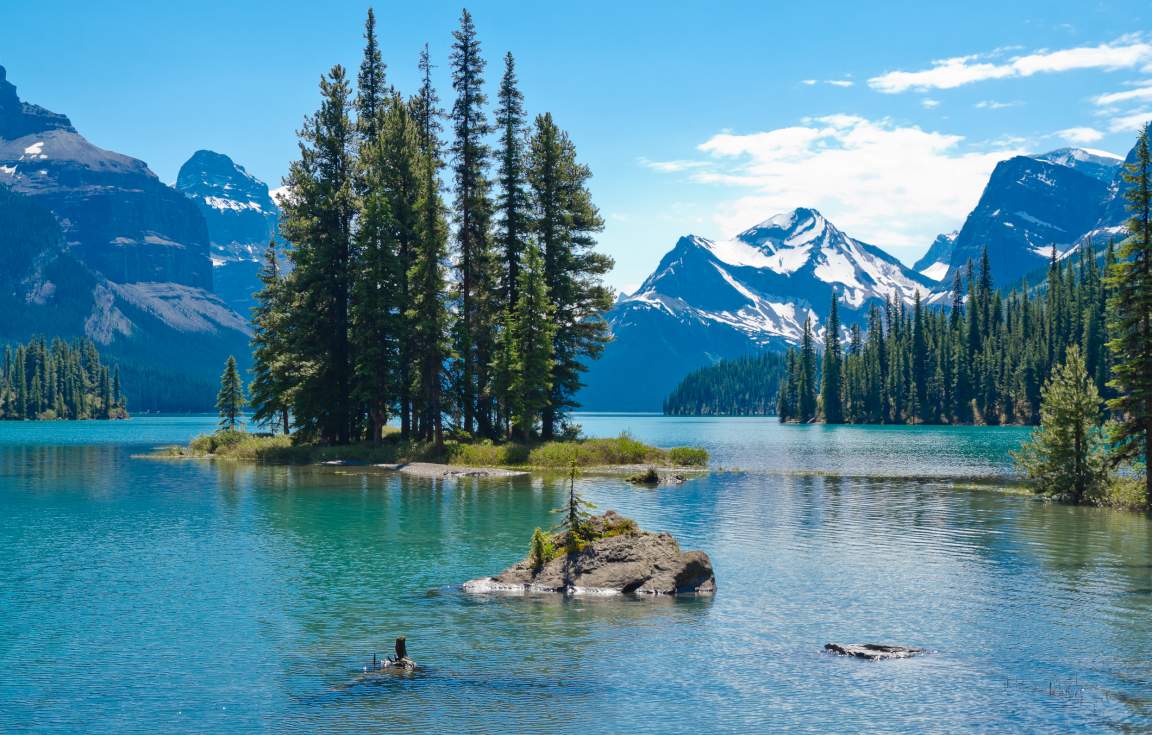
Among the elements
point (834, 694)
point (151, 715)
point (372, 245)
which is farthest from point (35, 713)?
point (372, 245)

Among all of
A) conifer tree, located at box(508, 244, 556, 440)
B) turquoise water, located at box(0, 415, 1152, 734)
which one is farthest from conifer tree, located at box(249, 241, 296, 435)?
turquoise water, located at box(0, 415, 1152, 734)

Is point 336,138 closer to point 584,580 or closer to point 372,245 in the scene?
point 372,245

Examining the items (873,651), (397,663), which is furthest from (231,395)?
(873,651)

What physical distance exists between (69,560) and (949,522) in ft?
114

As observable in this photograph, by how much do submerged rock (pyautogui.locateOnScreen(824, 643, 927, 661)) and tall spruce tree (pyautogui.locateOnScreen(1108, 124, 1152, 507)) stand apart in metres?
31.5

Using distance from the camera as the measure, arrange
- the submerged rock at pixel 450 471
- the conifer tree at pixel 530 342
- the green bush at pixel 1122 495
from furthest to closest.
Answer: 1. the conifer tree at pixel 530 342
2. the submerged rock at pixel 450 471
3. the green bush at pixel 1122 495

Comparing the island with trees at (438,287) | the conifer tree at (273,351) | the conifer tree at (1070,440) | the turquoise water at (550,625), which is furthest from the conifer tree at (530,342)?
the conifer tree at (1070,440)

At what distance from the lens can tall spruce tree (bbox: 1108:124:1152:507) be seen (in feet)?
145

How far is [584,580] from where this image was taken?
85.1 feet

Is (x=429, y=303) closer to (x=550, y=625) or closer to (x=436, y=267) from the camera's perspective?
(x=436, y=267)

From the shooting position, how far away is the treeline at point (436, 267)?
66938mm

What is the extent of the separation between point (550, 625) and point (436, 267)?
47.2 m

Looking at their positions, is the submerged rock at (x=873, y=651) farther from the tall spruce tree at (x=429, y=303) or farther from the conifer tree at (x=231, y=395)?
the conifer tree at (x=231, y=395)

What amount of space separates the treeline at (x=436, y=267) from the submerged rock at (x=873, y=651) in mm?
47409
